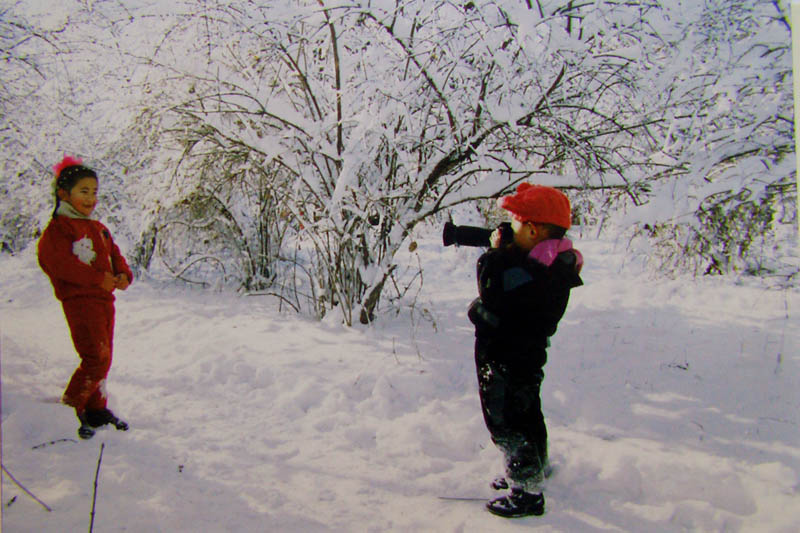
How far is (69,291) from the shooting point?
1776mm

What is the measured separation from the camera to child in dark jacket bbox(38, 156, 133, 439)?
67.8 inches

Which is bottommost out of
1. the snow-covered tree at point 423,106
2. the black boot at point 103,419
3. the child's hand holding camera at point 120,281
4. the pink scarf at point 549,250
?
the black boot at point 103,419

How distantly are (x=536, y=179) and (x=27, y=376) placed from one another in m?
3.06

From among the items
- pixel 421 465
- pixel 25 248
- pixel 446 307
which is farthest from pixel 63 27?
pixel 446 307

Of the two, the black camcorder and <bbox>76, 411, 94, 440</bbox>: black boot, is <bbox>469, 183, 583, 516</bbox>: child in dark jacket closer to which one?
the black camcorder

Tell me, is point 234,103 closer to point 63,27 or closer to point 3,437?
point 63,27

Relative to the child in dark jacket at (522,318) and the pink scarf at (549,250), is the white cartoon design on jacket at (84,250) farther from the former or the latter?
the pink scarf at (549,250)

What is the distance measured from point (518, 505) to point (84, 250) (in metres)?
2.07

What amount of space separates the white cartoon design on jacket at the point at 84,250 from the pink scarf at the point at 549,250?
188 cm

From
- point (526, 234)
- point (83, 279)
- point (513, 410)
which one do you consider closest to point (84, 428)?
point (83, 279)

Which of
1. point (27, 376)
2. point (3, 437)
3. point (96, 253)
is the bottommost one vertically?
point (3, 437)

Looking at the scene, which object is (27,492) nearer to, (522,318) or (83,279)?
(83,279)

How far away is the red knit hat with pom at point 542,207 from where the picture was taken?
5.06 feet

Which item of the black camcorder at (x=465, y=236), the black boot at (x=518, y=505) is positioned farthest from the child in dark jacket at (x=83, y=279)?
the black boot at (x=518, y=505)
